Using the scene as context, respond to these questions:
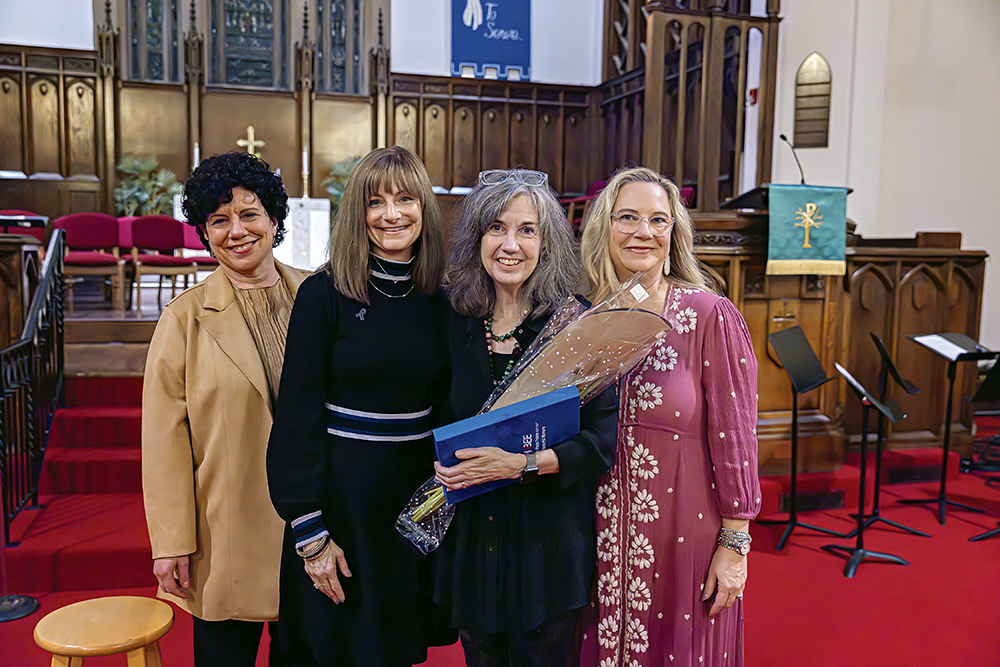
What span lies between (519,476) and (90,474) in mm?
3082

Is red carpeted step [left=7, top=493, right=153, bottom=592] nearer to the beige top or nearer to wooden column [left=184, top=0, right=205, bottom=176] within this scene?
the beige top

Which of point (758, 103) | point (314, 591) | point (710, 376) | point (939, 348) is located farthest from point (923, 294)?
point (314, 591)

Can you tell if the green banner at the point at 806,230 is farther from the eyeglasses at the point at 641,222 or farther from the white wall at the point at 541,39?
the white wall at the point at 541,39

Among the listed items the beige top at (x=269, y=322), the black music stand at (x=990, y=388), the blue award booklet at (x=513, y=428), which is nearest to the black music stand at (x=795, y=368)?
the black music stand at (x=990, y=388)

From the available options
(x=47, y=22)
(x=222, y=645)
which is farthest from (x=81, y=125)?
(x=222, y=645)

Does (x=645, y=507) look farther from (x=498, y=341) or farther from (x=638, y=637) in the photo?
(x=498, y=341)

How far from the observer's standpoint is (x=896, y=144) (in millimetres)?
7324

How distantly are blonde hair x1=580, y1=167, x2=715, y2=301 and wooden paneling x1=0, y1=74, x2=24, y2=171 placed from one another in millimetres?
9309

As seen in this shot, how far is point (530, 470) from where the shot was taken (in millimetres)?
1426

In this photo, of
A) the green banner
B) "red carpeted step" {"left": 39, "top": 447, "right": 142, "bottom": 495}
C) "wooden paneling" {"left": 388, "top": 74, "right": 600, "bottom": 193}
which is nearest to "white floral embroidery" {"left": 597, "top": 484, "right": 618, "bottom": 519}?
"red carpeted step" {"left": 39, "top": 447, "right": 142, "bottom": 495}

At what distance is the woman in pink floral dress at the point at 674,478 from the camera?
1.66m

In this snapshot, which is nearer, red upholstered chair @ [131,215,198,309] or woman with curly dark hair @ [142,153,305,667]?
woman with curly dark hair @ [142,153,305,667]

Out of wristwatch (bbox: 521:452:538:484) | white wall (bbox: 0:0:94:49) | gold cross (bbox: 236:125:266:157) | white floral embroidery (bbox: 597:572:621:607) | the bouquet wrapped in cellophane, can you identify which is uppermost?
white wall (bbox: 0:0:94:49)

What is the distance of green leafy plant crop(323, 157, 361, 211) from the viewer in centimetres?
848
